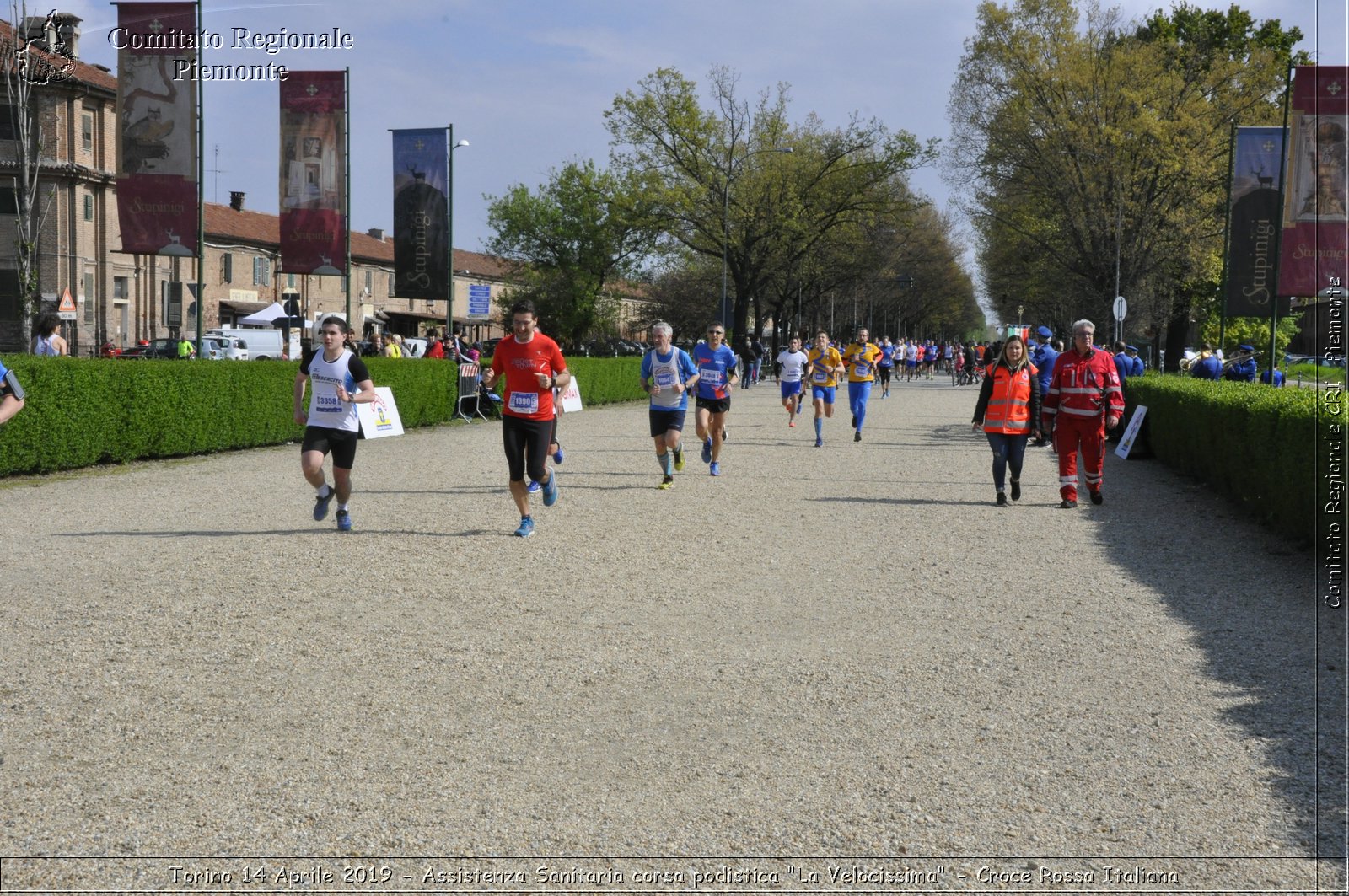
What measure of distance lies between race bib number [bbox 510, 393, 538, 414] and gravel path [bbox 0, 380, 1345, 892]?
3.27 ft

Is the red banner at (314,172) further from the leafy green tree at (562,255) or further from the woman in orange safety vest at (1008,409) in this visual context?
the leafy green tree at (562,255)

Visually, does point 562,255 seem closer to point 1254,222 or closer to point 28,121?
point 28,121

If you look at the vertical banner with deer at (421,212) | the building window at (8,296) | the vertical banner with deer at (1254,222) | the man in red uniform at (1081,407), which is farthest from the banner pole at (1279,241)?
the building window at (8,296)

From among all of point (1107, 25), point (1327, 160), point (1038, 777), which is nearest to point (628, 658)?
point (1038, 777)

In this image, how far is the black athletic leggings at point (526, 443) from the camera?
10.6 m

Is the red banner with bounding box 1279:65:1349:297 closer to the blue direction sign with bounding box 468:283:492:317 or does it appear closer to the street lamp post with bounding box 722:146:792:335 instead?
the blue direction sign with bounding box 468:283:492:317

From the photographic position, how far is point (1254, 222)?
19625 mm

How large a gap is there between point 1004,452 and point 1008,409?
18.6 inches

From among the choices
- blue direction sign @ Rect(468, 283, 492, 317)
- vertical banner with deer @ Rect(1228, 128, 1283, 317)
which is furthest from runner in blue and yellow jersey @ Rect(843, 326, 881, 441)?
blue direction sign @ Rect(468, 283, 492, 317)

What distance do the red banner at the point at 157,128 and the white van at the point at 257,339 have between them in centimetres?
2814

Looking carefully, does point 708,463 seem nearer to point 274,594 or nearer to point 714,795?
point 274,594

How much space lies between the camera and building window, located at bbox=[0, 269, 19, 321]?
49.0 metres

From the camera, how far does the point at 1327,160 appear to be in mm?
16359

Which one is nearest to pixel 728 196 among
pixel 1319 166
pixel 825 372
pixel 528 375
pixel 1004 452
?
pixel 825 372
